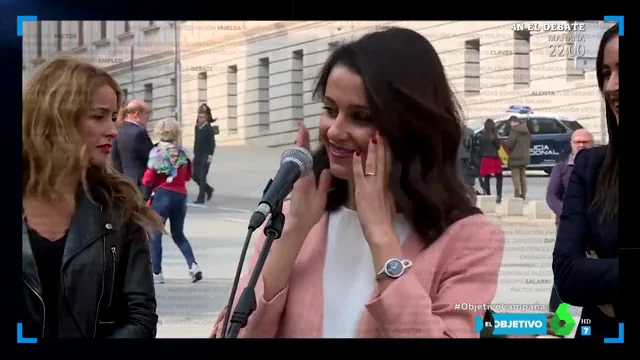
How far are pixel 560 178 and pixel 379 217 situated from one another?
87 centimetres

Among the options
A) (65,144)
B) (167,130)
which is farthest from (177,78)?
(65,144)

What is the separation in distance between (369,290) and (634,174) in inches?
55.3

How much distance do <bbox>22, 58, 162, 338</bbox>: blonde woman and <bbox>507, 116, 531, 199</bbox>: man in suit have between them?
1.65m

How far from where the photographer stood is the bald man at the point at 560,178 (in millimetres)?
4328

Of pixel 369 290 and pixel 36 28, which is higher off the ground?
pixel 36 28

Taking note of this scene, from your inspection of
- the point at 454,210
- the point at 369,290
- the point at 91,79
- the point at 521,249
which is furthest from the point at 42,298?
the point at 521,249

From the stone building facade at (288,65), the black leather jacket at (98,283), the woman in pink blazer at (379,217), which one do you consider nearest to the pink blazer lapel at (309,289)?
the woman in pink blazer at (379,217)

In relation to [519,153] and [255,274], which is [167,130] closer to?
[255,274]

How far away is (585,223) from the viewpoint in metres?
4.36

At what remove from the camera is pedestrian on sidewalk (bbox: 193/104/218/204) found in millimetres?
4316

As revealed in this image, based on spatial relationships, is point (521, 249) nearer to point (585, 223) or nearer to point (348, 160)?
point (585, 223)
